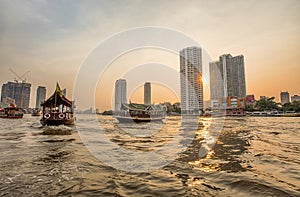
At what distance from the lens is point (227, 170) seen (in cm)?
592

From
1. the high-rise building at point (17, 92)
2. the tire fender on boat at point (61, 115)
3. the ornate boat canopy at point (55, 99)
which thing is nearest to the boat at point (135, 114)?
the tire fender on boat at point (61, 115)

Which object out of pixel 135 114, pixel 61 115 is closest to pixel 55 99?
pixel 61 115

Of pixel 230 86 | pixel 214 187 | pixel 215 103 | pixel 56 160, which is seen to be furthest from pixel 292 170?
pixel 230 86

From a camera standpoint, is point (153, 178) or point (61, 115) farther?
point (61, 115)

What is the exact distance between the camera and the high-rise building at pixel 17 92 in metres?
193

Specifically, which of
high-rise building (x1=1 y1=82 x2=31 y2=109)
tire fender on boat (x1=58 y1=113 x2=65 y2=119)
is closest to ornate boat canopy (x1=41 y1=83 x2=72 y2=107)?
tire fender on boat (x1=58 y1=113 x2=65 y2=119)

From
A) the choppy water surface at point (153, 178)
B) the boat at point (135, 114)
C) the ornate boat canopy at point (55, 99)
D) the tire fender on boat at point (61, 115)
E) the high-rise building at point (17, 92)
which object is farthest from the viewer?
the high-rise building at point (17, 92)

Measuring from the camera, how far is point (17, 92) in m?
195

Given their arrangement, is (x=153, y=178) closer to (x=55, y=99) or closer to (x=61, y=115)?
(x=55, y=99)

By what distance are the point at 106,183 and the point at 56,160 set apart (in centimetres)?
342

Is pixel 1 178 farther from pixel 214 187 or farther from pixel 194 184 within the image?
pixel 214 187

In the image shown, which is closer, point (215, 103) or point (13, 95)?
point (215, 103)

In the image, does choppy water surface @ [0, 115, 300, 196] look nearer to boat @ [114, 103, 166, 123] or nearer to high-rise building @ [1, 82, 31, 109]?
boat @ [114, 103, 166, 123]

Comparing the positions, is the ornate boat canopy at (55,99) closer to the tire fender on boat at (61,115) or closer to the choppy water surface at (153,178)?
the tire fender on boat at (61,115)
